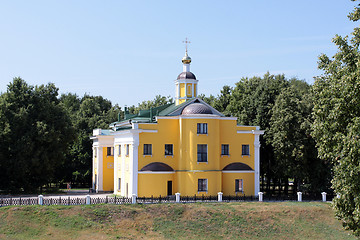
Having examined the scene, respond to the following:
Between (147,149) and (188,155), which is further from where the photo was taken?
(147,149)

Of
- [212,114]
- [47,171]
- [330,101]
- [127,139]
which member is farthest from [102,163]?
[330,101]

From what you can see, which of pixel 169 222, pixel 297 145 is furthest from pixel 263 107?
pixel 169 222

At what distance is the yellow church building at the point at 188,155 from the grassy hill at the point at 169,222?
473 centimetres

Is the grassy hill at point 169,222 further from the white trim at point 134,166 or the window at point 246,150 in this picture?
the window at point 246,150

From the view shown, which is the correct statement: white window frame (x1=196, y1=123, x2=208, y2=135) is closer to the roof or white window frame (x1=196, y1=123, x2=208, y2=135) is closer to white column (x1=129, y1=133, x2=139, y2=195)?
the roof

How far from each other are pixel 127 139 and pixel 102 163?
31.1 feet

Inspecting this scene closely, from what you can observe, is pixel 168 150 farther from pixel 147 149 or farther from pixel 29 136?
pixel 29 136

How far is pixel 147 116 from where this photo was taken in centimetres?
5144

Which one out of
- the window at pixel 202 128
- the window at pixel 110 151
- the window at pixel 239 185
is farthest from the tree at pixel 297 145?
the window at pixel 110 151

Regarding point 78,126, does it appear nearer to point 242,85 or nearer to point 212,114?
point 242,85

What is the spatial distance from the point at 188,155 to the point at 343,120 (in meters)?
22.8

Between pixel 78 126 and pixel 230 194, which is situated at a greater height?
pixel 78 126

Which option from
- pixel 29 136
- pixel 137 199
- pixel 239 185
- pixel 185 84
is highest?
pixel 185 84

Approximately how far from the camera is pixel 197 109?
148ft
